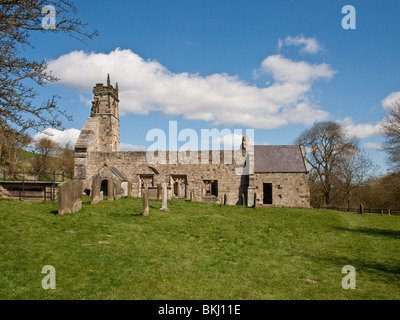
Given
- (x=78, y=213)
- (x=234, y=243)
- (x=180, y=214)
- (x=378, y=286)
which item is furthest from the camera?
(x=180, y=214)

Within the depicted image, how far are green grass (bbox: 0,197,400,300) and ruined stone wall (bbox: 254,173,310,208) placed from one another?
9.35m

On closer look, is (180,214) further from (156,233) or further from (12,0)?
(12,0)

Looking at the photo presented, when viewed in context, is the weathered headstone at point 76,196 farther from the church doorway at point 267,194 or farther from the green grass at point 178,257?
the church doorway at point 267,194

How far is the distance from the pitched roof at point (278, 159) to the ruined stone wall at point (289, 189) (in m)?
0.51

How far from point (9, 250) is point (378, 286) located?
908cm

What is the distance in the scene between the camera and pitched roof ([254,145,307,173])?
25031 millimetres

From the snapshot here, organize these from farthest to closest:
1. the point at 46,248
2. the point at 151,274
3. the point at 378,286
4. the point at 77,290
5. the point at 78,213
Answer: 1. the point at 78,213
2. the point at 46,248
3. the point at 378,286
4. the point at 151,274
5. the point at 77,290

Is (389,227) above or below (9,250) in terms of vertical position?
below

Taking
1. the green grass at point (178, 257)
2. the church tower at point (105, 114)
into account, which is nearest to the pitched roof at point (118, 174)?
the church tower at point (105, 114)

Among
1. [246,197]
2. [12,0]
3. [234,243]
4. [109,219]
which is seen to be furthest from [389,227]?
[12,0]

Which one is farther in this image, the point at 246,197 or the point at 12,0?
the point at 246,197

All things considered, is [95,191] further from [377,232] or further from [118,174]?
[377,232]

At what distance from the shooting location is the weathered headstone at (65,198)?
1143cm

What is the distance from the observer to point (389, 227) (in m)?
17.6
